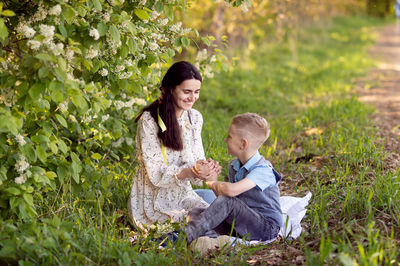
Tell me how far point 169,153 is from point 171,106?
1.32 feet

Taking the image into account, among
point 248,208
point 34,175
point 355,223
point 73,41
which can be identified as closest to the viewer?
point 73,41

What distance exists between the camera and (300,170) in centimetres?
502

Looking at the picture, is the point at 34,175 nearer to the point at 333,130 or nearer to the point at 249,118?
the point at 249,118

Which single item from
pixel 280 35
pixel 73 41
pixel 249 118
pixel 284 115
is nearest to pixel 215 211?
pixel 249 118

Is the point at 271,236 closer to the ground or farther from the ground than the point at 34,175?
closer to the ground

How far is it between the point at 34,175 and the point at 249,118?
1.55 meters

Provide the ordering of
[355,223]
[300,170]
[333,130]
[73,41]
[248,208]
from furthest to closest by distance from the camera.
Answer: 1. [333,130]
2. [300,170]
3. [248,208]
4. [355,223]
5. [73,41]

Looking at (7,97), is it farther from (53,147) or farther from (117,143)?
(117,143)

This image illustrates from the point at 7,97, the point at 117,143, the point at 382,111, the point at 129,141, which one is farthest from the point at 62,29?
the point at 382,111

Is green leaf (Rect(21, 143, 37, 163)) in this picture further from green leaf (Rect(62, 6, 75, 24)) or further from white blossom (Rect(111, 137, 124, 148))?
white blossom (Rect(111, 137, 124, 148))

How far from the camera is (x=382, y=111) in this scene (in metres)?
7.80

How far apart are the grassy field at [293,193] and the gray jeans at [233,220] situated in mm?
130

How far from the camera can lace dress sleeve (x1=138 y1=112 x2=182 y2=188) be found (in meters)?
3.79

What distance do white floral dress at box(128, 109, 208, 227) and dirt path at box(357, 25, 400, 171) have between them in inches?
77.9
